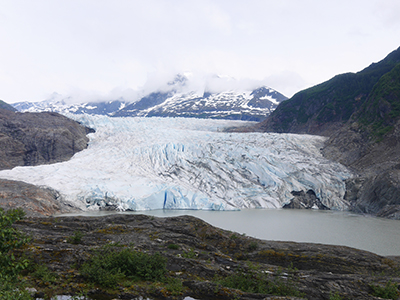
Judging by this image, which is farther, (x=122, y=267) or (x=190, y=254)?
(x=190, y=254)

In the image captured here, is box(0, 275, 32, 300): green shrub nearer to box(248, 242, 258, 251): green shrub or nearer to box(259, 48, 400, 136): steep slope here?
box(248, 242, 258, 251): green shrub

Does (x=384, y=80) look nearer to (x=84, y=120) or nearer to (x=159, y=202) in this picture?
(x=159, y=202)

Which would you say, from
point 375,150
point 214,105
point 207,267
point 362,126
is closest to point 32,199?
point 207,267

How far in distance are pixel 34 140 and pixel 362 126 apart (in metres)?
39.7

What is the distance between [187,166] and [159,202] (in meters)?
6.35

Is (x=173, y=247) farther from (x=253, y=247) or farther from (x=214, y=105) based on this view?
(x=214, y=105)

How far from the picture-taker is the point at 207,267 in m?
5.38

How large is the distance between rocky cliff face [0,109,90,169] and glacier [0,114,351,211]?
7.68ft

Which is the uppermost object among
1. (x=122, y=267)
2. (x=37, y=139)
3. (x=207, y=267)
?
(x=37, y=139)

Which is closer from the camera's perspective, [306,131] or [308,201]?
[308,201]

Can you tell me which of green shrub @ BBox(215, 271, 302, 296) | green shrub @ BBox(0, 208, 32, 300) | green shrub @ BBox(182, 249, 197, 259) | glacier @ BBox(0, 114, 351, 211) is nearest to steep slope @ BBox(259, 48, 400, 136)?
glacier @ BBox(0, 114, 351, 211)

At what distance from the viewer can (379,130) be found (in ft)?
103

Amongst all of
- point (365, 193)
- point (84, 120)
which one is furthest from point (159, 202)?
point (84, 120)

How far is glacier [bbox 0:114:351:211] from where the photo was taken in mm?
23234
